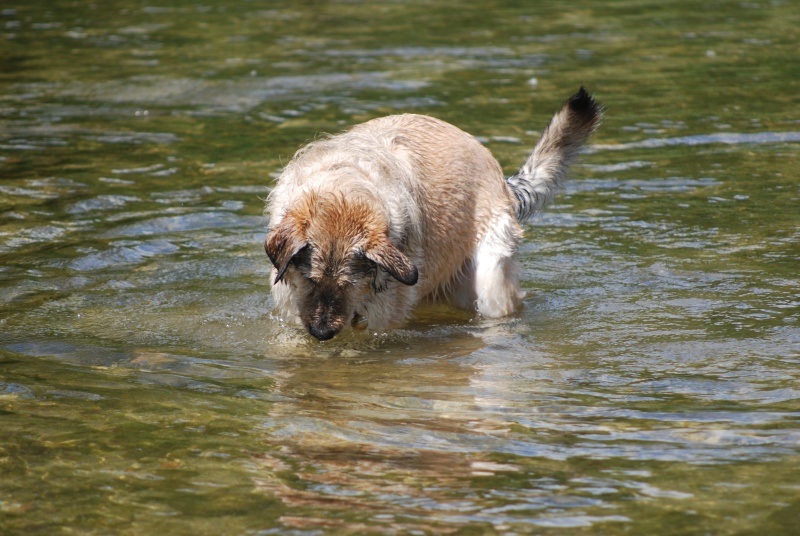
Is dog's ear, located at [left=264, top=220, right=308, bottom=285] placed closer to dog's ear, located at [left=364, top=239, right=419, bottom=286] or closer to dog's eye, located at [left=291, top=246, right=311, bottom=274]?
dog's eye, located at [left=291, top=246, right=311, bottom=274]

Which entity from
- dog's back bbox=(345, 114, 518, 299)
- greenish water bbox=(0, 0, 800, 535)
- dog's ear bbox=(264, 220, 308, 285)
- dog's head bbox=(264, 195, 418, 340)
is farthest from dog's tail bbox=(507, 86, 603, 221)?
dog's ear bbox=(264, 220, 308, 285)

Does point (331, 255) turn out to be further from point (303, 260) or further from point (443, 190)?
point (443, 190)

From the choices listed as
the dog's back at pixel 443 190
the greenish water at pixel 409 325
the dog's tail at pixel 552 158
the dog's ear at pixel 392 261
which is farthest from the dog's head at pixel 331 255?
the dog's tail at pixel 552 158

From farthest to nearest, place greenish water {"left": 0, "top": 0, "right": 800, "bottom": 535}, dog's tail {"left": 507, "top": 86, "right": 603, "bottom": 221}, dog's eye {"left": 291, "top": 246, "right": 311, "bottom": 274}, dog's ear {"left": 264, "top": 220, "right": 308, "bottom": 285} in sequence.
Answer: dog's tail {"left": 507, "top": 86, "right": 603, "bottom": 221} < dog's eye {"left": 291, "top": 246, "right": 311, "bottom": 274} < dog's ear {"left": 264, "top": 220, "right": 308, "bottom": 285} < greenish water {"left": 0, "top": 0, "right": 800, "bottom": 535}

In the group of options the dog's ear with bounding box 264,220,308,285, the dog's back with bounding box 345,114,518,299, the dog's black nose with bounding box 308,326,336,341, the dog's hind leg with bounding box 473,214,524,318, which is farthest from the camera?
the dog's hind leg with bounding box 473,214,524,318

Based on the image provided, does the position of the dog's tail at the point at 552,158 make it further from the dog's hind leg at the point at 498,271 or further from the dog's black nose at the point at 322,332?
the dog's black nose at the point at 322,332

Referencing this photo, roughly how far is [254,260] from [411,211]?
231 cm

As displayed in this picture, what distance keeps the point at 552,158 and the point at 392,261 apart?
2870 mm

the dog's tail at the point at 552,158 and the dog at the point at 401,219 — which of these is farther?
the dog's tail at the point at 552,158

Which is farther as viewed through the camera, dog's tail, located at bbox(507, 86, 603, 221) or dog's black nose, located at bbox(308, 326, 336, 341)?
dog's tail, located at bbox(507, 86, 603, 221)

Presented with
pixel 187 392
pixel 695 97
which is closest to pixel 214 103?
pixel 695 97

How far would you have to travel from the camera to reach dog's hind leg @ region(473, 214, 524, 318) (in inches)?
318

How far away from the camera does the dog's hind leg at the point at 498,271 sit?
8078 millimetres

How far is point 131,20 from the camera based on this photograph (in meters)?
19.1
